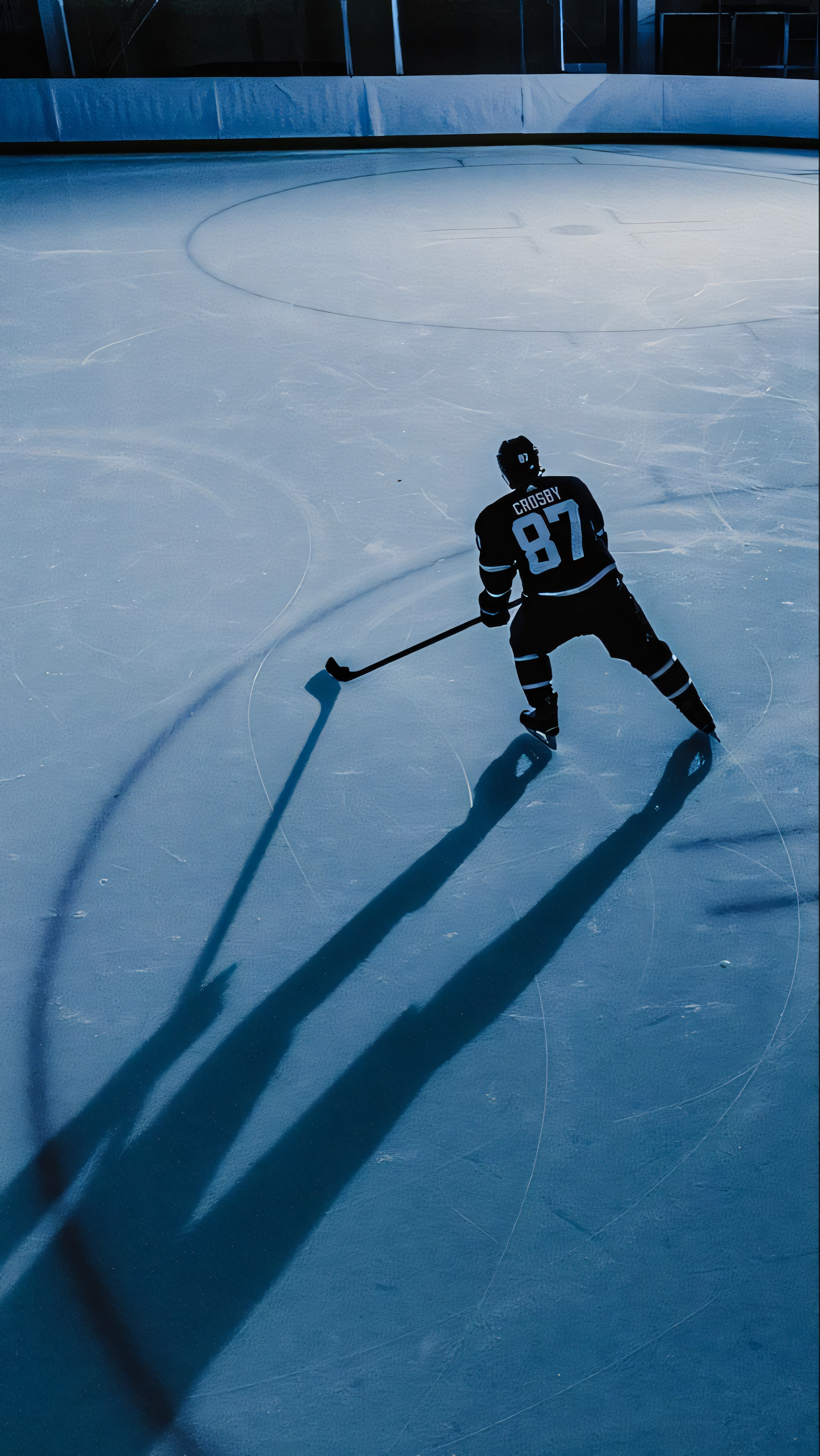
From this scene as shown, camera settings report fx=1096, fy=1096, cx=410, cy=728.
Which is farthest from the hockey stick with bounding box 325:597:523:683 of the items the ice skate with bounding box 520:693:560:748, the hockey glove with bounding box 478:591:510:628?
the ice skate with bounding box 520:693:560:748

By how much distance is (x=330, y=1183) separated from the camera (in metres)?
2.59

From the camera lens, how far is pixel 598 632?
3879mm

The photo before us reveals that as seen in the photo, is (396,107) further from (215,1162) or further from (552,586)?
(215,1162)

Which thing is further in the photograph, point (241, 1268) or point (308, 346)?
point (308, 346)

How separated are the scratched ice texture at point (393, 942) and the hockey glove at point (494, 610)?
424 millimetres

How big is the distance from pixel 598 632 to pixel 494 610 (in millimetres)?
382

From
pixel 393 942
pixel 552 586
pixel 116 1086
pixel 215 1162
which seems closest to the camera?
pixel 215 1162

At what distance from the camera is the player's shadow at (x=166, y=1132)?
228 centimetres

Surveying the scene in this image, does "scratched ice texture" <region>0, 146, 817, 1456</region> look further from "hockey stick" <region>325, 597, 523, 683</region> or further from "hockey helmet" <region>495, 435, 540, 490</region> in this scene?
"hockey helmet" <region>495, 435, 540, 490</region>

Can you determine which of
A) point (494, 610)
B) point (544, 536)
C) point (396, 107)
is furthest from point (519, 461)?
point (396, 107)

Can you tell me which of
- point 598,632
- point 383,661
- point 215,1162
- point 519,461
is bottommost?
point 215,1162

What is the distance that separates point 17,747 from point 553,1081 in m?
2.40

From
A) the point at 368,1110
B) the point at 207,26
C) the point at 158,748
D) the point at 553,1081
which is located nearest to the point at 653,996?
the point at 553,1081

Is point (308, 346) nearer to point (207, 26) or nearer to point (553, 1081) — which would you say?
point (553, 1081)
